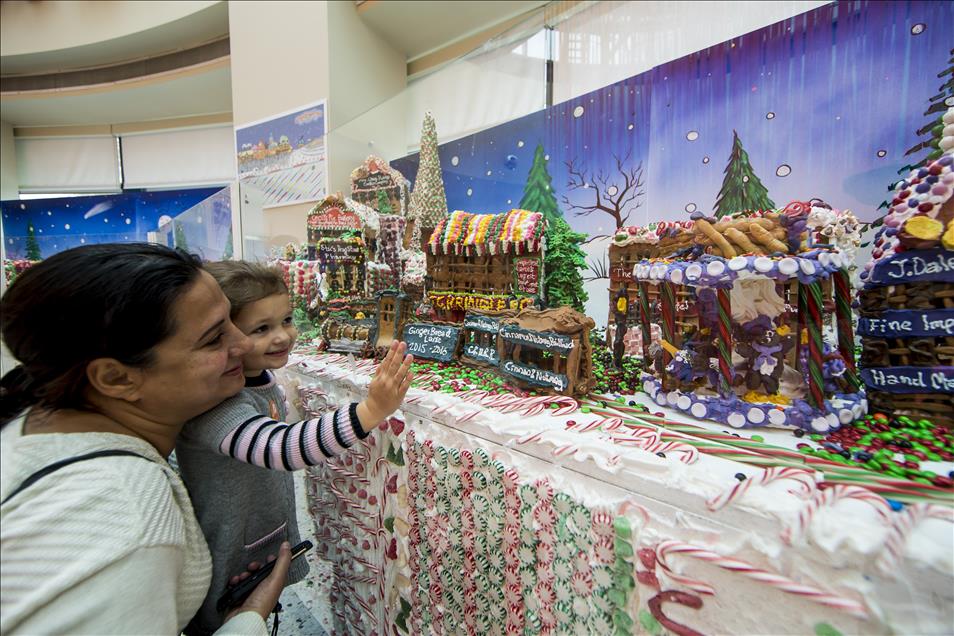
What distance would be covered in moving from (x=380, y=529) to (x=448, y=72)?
10.5 ft

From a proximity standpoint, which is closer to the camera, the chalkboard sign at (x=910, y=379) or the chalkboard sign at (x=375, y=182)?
the chalkboard sign at (x=910, y=379)

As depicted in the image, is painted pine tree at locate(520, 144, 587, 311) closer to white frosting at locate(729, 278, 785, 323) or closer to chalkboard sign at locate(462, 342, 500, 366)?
chalkboard sign at locate(462, 342, 500, 366)

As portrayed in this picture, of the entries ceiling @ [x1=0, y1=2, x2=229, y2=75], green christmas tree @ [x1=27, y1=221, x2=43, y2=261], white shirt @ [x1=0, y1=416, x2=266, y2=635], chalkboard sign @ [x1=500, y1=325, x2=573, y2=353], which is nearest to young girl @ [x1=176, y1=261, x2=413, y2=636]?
white shirt @ [x1=0, y1=416, x2=266, y2=635]

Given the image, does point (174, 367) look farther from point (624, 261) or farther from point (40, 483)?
point (624, 261)

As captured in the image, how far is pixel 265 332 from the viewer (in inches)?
52.1

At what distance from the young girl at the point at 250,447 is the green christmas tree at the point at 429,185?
202 cm

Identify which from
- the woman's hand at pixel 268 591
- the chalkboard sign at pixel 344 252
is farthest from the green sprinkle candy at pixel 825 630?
the chalkboard sign at pixel 344 252

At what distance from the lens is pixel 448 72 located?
10.5ft

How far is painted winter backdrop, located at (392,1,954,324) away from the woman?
88.3 inches

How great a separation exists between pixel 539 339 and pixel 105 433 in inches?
41.4

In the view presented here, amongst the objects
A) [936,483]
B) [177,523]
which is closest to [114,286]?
[177,523]

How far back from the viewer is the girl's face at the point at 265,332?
1283mm

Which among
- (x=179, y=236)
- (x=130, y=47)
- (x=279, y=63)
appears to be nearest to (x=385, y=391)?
(x=279, y=63)

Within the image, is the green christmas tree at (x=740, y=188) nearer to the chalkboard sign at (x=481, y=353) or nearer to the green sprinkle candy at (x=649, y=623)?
the chalkboard sign at (x=481, y=353)
